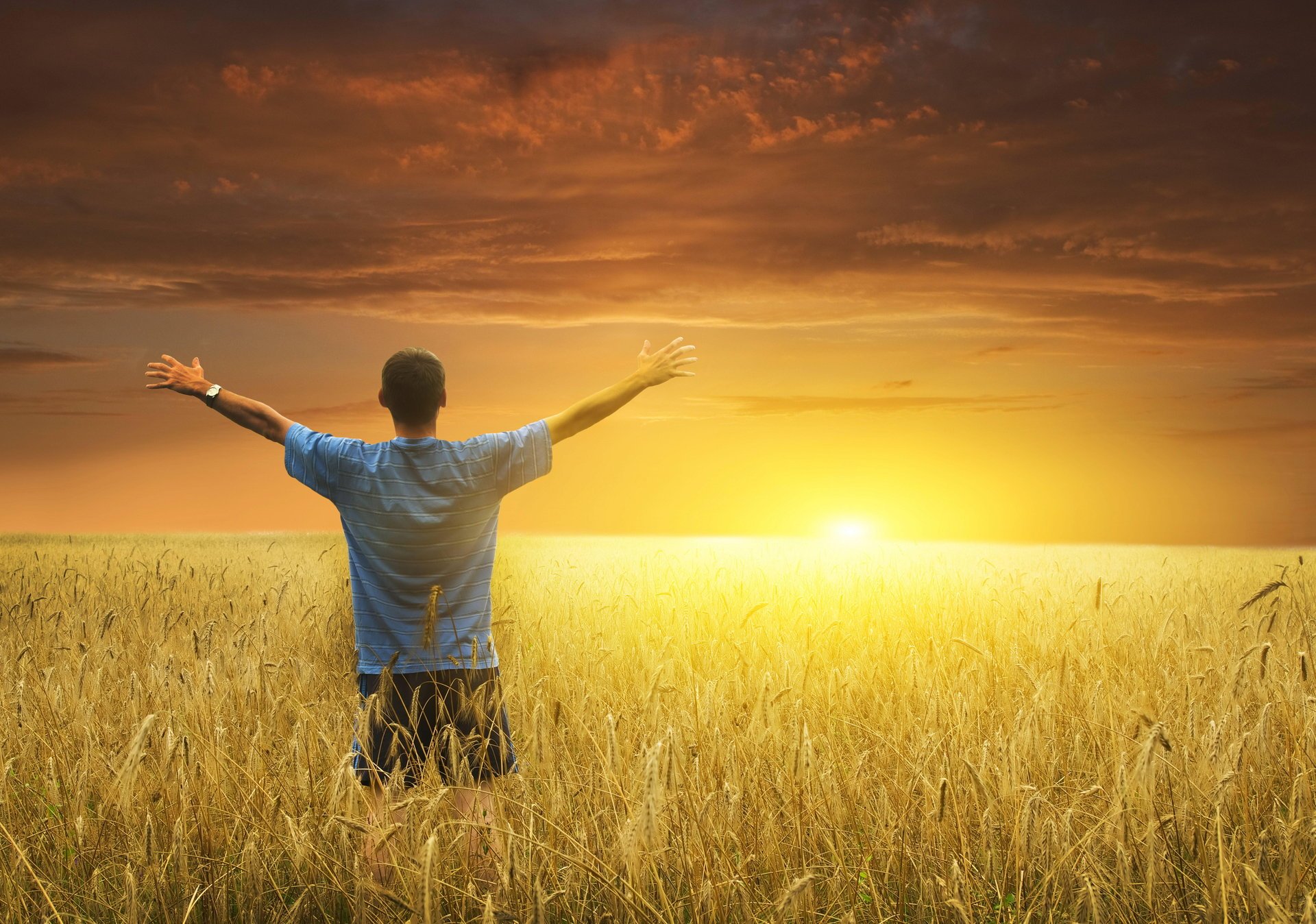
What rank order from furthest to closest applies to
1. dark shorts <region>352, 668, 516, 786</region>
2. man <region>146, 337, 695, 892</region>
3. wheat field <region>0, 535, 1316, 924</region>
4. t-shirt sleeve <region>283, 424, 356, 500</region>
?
t-shirt sleeve <region>283, 424, 356, 500</region>, man <region>146, 337, 695, 892</region>, dark shorts <region>352, 668, 516, 786</region>, wheat field <region>0, 535, 1316, 924</region>

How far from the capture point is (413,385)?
3285 mm

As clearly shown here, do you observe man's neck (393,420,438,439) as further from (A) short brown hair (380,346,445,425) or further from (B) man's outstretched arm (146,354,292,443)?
(B) man's outstretched arm (146,354,292,443)

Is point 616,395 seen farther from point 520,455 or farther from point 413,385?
point 413,385

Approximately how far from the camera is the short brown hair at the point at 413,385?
10.8 ft

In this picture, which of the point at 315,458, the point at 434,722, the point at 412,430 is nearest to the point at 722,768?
the point at 434,722

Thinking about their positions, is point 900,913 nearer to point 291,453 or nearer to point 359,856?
point 359,856

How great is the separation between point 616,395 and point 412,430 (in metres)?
0.83

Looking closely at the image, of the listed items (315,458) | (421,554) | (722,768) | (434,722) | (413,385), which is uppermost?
(413,385)

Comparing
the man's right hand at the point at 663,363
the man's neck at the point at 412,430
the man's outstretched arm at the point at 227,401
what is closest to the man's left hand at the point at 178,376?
the man's outstretched arm at the point at 227,401

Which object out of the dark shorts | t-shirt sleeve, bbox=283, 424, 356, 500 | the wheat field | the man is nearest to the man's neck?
the man

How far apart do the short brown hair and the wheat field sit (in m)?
1.27

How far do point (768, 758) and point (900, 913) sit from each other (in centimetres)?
108

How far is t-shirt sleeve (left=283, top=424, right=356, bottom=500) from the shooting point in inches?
132

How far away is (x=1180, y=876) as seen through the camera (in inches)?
107
